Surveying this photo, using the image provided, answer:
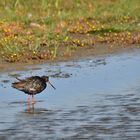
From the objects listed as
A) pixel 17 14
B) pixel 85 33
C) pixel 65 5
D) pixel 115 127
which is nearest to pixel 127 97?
pixel 115 127

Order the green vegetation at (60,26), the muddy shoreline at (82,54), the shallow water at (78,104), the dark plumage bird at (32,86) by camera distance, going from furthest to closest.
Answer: the green vegetation at (60,26) < the muddy shoreline at (82,54) < the dark plumage bird at (32,86) < the shallow water at (78,104)

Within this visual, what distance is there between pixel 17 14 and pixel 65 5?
2.33 meters

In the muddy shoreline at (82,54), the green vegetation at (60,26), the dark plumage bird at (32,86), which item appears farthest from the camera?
the green vegetation at (60,26)

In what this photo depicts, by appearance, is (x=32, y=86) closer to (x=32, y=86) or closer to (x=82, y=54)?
(x=32, y=86)

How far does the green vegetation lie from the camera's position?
17047mm

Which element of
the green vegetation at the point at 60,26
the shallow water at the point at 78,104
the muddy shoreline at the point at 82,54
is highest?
the green vegetation at the point at 60,26

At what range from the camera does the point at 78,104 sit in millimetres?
11945

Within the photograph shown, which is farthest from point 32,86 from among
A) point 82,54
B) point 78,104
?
point 82,54

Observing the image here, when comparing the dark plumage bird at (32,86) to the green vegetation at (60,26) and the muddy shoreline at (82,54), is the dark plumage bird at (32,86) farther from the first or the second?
the green vegetation at (60,26)

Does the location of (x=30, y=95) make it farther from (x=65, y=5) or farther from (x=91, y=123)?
(x=65, y=5)

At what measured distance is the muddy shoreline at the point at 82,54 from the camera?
15.5 m

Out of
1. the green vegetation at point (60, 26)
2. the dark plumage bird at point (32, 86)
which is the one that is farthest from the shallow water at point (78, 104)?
the green vegetation at point (60, 26)

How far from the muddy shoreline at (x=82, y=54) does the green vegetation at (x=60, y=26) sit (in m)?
0.15

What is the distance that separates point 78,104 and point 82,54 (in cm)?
528
